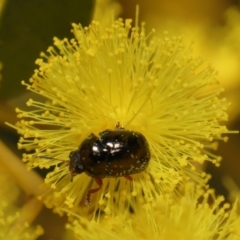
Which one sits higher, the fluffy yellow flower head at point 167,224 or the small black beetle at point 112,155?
the small black beetle at point 112,155

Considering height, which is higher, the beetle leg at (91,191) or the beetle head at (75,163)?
the beetle head at (75,163)

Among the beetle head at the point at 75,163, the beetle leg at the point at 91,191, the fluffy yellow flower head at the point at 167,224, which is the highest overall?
the beetle head at the point at 75,163

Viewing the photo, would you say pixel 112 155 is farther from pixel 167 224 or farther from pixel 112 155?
pixel 167 224

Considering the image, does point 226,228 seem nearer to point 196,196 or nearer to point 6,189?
point 196,196

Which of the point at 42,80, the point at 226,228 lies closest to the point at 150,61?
the point at 42,80

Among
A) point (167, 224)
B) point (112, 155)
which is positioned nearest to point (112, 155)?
point (112, 155)

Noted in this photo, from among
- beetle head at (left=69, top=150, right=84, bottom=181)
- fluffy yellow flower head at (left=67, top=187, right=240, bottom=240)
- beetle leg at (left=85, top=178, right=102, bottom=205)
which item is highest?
beetle head at (left=69, top=150, right=84, bottom=181)
